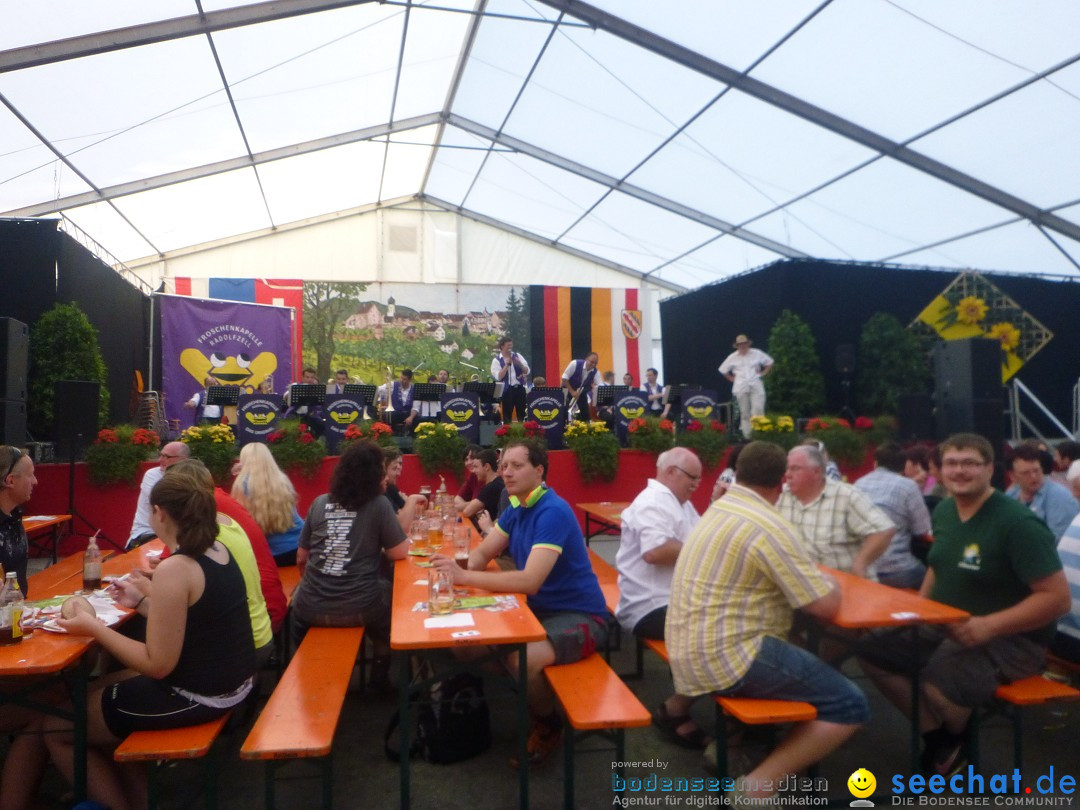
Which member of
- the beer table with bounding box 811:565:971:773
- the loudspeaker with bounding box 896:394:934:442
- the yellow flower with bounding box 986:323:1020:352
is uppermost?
the yellow flower with bounding box 986:323:1020:352

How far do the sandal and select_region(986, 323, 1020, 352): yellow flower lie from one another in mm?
11611

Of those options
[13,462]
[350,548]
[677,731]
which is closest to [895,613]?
[677,731]

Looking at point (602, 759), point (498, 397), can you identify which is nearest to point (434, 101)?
point (498, 397)

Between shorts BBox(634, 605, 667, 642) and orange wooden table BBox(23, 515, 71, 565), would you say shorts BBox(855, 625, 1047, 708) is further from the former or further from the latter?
orange wooden table BBox(23, 515, 71, 565)

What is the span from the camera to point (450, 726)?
3.05 meters

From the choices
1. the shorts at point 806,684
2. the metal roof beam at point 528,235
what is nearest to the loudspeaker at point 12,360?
the shorts at point 806,684

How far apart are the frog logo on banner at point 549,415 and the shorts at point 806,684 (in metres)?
6.73

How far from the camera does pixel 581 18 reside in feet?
31.9

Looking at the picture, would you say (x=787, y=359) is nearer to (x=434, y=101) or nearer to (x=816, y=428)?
(x=816, y=428)

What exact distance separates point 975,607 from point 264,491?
3.31 metres

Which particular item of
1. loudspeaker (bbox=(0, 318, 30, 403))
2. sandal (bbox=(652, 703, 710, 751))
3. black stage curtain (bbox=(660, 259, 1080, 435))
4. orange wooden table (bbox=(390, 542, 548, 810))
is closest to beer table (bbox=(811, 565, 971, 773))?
sandal (bbox=(652, 703, 710, 751))

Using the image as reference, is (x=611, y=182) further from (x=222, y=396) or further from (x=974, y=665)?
(x=974, y=665)

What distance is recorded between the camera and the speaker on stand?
672 centimetres

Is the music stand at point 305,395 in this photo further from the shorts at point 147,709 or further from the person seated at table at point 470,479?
the shorts at point 147,709
